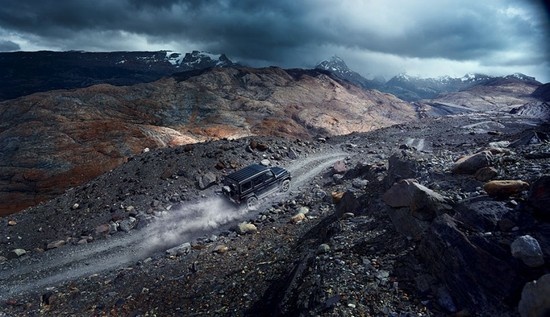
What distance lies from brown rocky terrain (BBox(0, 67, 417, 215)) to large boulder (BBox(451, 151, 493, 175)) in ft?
144

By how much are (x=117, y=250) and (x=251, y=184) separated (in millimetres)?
8454

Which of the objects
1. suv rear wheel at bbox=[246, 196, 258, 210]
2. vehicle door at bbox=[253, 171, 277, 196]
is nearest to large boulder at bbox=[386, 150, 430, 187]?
vehicle door at bbox=[253, 171, 277, 196]

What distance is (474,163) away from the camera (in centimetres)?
1105

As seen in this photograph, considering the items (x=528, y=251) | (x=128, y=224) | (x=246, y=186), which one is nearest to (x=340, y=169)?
(x=246, y=186)

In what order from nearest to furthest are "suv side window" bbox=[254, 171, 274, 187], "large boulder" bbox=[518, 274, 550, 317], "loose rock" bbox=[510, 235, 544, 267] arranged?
"large boulder" bbox=[518, 274, 550, 317], "loose rock" bbox=[510, 235, 544, 267], "suv side window" bbox=[254, 171, 274, 187]

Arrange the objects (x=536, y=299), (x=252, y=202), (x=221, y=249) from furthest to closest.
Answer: (x=252, y=202), (x=221, y=249), (x=536, y=299)

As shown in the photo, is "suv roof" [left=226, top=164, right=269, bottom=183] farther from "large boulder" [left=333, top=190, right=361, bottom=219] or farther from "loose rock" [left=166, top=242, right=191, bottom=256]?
"large boulder" [left=333, top=190, right=361, bottom=219]

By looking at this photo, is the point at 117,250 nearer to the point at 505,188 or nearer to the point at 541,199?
the point at 505,188

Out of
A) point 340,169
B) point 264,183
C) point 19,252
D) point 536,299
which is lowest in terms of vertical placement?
point 19,252

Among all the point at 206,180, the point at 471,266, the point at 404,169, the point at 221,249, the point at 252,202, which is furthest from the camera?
the point at 206,180

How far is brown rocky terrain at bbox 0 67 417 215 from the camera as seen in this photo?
4619 cm

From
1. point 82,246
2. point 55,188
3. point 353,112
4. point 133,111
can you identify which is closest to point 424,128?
point 82,246

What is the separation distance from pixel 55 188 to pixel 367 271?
1830 inches

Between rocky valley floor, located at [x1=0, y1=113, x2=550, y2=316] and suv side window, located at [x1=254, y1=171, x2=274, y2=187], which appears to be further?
suv side window, located at [x1=254, y1=171, x2=274, y2=187]
